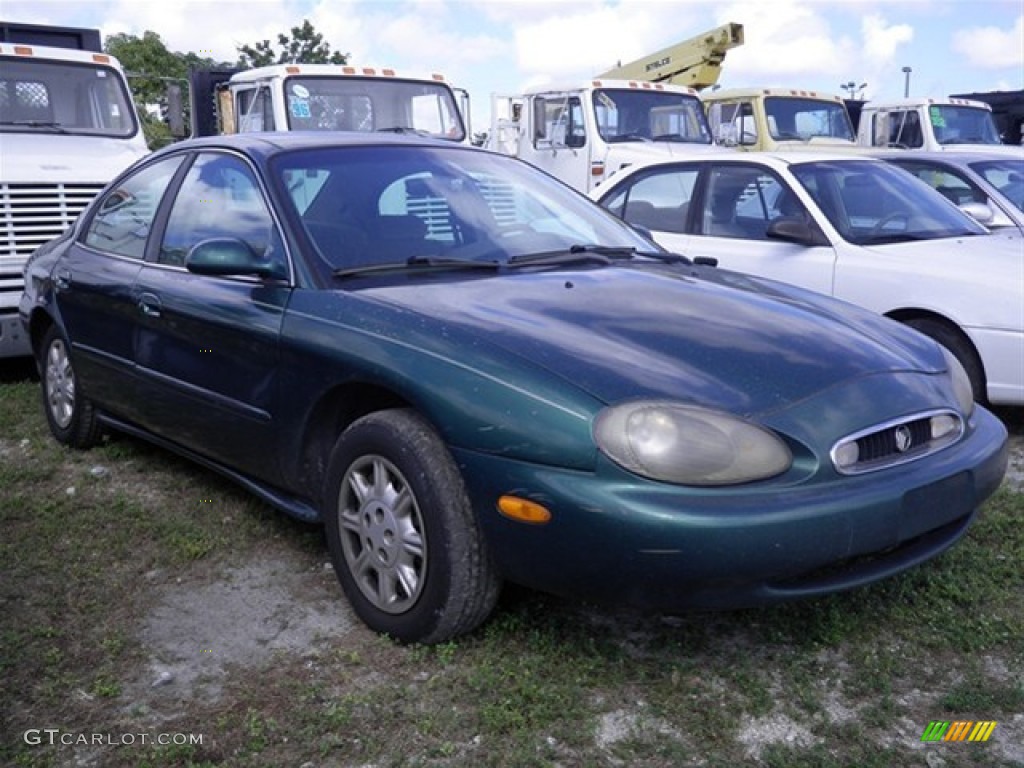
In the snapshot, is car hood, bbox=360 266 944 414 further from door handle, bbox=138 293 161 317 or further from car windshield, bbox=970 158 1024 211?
car windshield, bbox=970 158 1024 211

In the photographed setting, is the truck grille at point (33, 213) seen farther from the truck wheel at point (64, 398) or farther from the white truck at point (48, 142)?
the truck wheel at point (64, 398)

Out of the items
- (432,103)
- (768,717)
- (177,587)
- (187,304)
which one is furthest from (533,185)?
(432,103)

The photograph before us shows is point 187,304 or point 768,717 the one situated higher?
point 187,304

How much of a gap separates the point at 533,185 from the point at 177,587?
210 centimetres

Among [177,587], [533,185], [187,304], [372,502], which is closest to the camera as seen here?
[372,502]

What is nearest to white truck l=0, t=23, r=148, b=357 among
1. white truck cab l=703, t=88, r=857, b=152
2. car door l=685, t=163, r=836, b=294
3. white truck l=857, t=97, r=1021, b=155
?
car door l=685, t=163, r=836, b=294

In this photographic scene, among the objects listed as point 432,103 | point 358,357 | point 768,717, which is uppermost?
point 432,103

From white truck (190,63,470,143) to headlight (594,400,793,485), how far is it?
7.65 m

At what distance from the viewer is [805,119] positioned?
14.1 metres

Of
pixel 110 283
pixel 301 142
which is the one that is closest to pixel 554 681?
pixel 301 142

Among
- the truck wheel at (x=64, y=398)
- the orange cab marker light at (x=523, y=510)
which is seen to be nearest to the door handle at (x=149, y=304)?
the truck wheel at (x=64, y=398)

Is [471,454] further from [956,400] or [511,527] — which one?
[956,400]

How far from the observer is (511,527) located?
9.27ft

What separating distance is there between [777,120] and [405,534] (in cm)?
1185
